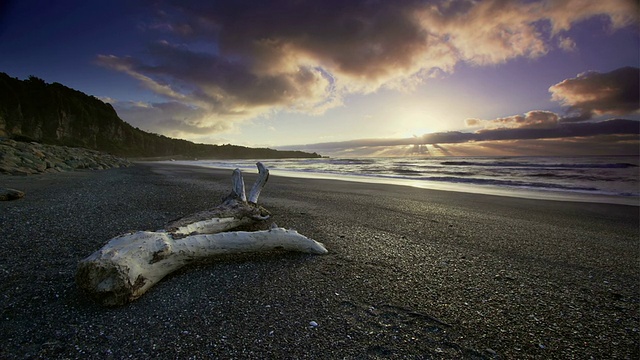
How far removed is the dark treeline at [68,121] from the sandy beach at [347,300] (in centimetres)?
5006

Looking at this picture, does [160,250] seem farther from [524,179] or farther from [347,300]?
[524,179]

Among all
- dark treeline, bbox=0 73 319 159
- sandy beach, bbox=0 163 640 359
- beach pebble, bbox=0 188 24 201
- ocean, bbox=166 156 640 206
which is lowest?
ocean, bbox=166 156 640 206

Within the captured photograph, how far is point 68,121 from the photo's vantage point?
6347cm

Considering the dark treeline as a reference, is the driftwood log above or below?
below

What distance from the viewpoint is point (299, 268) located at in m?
3.14

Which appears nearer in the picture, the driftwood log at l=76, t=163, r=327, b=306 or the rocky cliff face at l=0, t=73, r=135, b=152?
the driftwood log at l=76, t=163, r=327, b=306

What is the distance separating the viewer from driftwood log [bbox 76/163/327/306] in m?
2.26

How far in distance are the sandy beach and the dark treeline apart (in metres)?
50.1

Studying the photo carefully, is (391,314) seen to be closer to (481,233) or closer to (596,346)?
(596,346)

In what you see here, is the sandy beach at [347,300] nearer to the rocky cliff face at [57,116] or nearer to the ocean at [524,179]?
the ocean at [524,179]

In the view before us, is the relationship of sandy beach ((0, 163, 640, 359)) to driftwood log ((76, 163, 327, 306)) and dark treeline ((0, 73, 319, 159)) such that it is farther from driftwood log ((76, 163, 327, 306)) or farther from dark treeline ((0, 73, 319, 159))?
dark treeline ((0, 73, 319, 159))

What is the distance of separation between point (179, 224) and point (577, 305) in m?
4.51

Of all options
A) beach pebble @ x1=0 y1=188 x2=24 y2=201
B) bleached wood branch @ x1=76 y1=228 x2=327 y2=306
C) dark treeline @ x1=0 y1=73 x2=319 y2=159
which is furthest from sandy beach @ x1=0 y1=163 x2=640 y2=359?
dark treeline @ x1=0 y1=73 x2=319 y2=159

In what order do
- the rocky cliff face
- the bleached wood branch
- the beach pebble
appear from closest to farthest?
the bleached wood branch < the beach pebble < the rocky cliff face
